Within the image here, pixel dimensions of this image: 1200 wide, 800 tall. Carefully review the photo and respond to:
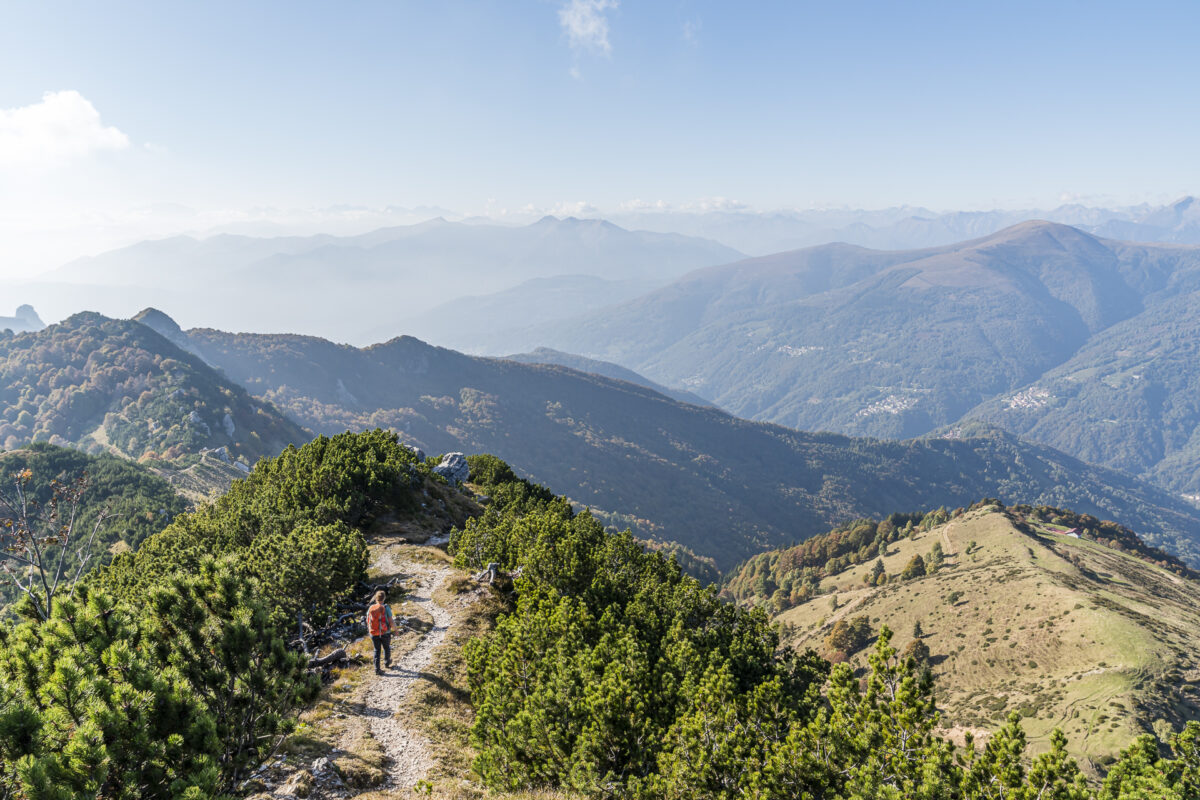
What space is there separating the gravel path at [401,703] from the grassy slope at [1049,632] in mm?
79399

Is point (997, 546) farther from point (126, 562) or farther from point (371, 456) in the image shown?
point (126, 562)

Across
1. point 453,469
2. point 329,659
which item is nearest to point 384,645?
point 329,659

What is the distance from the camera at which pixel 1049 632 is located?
304 ft

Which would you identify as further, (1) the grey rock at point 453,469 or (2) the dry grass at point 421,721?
(1) the grey rock at point 453,469

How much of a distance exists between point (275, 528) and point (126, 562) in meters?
16.5

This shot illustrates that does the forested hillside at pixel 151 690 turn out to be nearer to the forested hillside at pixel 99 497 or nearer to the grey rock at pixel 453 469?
the grey rock at pixel 453 469

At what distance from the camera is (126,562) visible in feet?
150

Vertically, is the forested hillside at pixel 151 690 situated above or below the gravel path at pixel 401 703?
above

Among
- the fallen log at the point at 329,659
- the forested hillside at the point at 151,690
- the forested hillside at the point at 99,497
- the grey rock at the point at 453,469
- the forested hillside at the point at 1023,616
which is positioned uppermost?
the forested hillside at the point at 151,690

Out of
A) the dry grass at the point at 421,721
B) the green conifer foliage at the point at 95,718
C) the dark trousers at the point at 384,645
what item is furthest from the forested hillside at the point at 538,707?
the dark trousers at the point at 384,645

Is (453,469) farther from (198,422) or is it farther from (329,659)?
(198,422)

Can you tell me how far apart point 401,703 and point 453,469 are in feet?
174

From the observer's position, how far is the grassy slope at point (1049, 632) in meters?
73.0

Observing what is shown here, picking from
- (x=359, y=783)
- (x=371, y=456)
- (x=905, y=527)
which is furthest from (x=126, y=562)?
(x=905, y=527)
